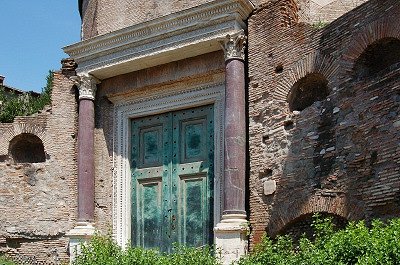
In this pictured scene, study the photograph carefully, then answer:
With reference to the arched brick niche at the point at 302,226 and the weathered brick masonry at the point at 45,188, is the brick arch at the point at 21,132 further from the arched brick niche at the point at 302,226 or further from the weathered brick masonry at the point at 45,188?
the arched brick niche at the point at 302,226

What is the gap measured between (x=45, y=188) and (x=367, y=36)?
279 inches

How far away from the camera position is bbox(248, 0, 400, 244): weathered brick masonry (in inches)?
293

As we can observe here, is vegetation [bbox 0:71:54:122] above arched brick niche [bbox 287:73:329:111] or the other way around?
above

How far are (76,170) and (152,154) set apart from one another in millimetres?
1597

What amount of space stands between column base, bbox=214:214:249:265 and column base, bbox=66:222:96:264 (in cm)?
281

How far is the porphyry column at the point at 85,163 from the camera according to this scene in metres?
11.0

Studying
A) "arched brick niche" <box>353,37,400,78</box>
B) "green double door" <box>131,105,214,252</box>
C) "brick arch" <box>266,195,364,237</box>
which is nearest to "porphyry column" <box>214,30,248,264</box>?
"brick arch" <box>266,195,364,237</box>

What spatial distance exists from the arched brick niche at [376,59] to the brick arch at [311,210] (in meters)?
1.70

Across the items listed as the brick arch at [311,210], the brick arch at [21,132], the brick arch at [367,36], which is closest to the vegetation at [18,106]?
the brick arch at [21,132]

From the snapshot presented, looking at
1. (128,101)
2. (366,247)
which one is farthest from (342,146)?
(128,101)

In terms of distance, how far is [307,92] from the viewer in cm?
918

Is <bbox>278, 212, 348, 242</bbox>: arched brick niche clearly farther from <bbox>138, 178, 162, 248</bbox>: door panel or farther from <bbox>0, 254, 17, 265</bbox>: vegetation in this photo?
<bbox>0, 254, 17, 265</bbox>: vegetation

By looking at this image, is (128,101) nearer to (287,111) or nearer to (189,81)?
(189,81)

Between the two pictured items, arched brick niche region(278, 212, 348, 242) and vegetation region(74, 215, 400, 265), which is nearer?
vegetation region(74, 215, 400, 265)
